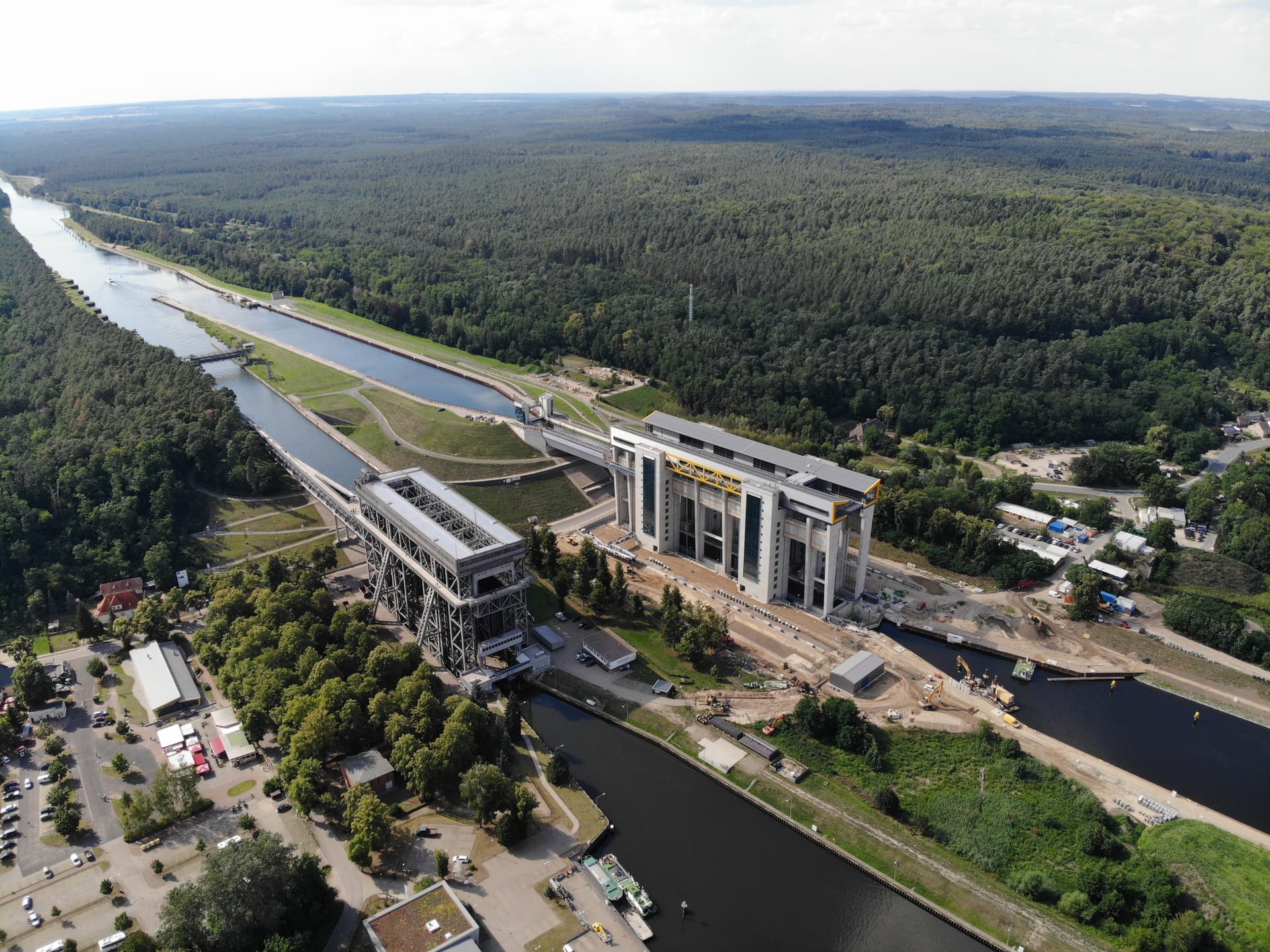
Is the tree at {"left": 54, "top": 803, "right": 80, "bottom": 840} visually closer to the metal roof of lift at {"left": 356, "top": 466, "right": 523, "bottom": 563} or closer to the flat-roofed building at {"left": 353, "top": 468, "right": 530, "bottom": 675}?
the flat-roofed building at {"left": 353, "top": 468, "right": 530, "bottom": 675}

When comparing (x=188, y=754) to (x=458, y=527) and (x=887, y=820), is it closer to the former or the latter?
(x=458, y=527)

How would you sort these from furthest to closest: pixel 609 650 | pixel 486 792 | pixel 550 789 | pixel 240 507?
pixel 240 507 → pixel 609 650 → pixel 550 789 → pixel 486 792

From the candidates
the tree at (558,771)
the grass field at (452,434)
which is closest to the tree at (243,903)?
the tree at (558,771)

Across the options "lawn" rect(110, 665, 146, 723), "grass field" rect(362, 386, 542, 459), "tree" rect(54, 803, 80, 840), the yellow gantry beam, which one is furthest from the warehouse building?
"tree" rect(54, 803, 80, 840)

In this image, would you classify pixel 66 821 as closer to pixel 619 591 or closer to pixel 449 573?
pixel 449 573

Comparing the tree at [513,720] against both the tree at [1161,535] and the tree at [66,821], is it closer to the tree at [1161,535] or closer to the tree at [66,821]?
the tree at [66,821]

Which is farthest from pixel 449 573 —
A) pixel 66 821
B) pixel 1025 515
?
pixel 1025 515

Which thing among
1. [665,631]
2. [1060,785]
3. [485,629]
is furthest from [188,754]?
[1060,785]
